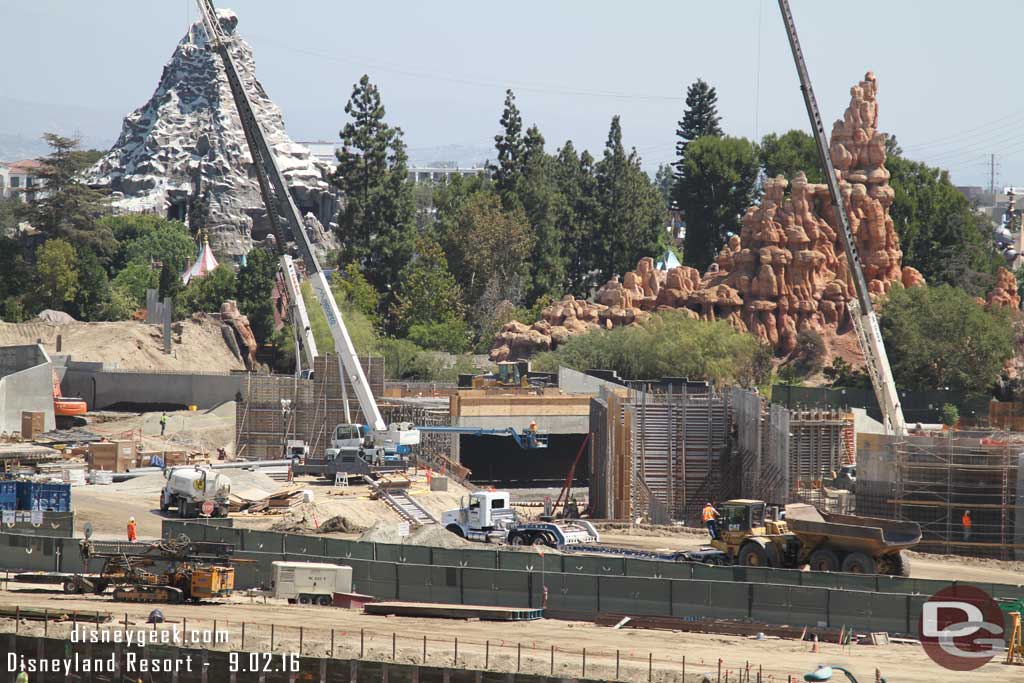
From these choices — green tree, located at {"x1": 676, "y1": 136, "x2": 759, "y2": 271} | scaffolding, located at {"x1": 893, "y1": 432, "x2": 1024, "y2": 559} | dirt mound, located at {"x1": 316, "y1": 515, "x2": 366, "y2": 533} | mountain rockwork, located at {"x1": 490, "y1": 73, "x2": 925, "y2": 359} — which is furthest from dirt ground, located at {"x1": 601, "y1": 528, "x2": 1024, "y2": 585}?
green tree, located at {"x1": 676, "y1": 136, "x2": 759, "y2": 271}

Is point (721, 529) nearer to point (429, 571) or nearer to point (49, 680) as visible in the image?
point (429, 571)

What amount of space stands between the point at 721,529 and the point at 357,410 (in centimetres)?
2787

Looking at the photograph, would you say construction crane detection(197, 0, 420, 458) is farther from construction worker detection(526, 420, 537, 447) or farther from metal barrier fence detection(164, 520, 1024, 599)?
metal barrier fence detection(164, 520, 1024, 599)

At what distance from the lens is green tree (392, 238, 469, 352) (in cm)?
10781

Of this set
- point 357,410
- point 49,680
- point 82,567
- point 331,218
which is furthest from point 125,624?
point 331,218

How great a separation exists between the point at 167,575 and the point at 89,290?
298 ft

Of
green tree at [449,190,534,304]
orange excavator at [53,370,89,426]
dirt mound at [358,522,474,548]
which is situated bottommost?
dirt mound at [358,522,474,548]

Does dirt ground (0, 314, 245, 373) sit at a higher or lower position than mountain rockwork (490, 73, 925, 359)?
lower

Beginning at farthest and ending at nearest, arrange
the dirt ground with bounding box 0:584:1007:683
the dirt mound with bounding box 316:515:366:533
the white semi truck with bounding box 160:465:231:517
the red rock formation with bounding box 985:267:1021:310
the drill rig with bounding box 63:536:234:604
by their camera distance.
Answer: the red rock formation with bounding box 985:267:1021:310
the white semi truck with bounding box 160:465:231:517
the dirt mound with bounding box 316:515:366:533
the drill rig with bounding box 63:536:234:604
the dirt ground with bounding box 0:584:1007:683

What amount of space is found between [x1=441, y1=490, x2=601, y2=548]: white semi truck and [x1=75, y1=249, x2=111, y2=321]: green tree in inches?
3227

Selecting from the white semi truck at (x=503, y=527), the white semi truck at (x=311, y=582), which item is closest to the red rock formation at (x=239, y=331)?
the white semi truck at (x=503, y=527)

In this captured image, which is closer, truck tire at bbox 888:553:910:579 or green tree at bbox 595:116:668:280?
truck tire at bbox 888:553:910:579

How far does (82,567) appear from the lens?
125 feet

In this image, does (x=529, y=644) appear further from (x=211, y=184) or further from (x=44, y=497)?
(x=211, y=184)
